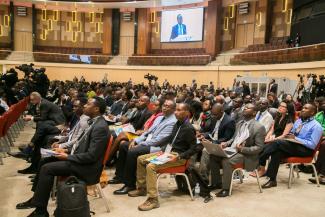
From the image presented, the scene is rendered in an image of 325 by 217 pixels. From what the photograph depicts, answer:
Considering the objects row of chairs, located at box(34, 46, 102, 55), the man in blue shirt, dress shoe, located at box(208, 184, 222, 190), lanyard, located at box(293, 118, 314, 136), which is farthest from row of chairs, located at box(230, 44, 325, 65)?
row of chairs, located at box(34, 46, 102, 55)

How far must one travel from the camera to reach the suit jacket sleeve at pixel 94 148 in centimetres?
332

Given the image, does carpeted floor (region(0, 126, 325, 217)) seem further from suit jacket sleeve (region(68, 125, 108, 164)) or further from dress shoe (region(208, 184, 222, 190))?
suit jacket sleeve (region(68, 125, 108, 164))

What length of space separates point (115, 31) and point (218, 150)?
22.6m

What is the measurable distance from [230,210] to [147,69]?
63.7ft

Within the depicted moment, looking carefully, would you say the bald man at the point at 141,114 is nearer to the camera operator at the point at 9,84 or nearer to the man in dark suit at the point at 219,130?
the man in dark suit at the point at 219,130

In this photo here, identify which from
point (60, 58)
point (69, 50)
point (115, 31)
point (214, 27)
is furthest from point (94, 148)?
point (69, 50)

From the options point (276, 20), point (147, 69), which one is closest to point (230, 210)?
point (276, 20)

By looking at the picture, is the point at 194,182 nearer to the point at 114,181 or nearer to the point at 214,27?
the point at 114,181

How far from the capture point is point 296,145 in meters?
4.70

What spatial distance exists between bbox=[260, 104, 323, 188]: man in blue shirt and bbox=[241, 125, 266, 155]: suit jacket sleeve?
0.47m

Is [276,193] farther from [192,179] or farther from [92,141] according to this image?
[92,141]

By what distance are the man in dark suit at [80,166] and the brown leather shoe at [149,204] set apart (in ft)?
2.22

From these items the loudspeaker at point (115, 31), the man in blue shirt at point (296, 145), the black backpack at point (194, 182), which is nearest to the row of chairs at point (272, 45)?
the loudspeaker at point (115, 31)

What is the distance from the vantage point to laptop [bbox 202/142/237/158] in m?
4.18
